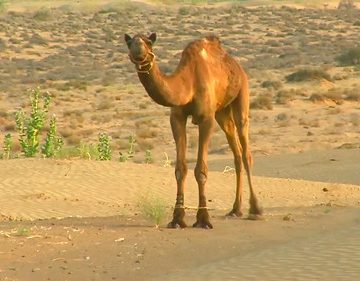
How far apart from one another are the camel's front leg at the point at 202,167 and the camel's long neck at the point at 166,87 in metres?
0.39

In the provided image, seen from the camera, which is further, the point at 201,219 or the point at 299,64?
the point at 299,64

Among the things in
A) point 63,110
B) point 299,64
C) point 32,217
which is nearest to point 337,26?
point 299,64

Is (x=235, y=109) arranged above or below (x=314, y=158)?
above

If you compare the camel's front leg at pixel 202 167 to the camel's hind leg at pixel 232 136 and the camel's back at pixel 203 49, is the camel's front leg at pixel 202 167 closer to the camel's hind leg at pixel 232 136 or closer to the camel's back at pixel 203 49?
the camel's back at pixel 203 49

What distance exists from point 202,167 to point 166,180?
17.6 feet

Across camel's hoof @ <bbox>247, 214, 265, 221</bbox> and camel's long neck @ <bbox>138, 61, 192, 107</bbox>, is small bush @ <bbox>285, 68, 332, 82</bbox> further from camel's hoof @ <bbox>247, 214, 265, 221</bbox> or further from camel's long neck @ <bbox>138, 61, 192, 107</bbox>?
camel's long neck @ <bbox>138, 61, 192, 107</bbox>

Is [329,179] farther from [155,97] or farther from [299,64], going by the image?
[299,64]

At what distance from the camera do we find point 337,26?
77688mm

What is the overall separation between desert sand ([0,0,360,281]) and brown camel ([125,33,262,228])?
1.42ft

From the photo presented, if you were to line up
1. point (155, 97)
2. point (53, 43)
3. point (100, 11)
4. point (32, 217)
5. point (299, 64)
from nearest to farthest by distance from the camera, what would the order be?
1. point (155, 97)
2. point (32, 217)
3. point (299, 64)
4. point (53, 43)
5. point (100, 11)

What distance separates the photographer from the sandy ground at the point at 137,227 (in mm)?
10516

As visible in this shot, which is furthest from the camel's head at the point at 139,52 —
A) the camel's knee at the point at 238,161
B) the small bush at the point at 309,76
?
the small bush at the point at 309,76

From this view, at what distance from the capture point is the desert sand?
10.8 m

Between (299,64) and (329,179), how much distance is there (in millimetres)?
29235
